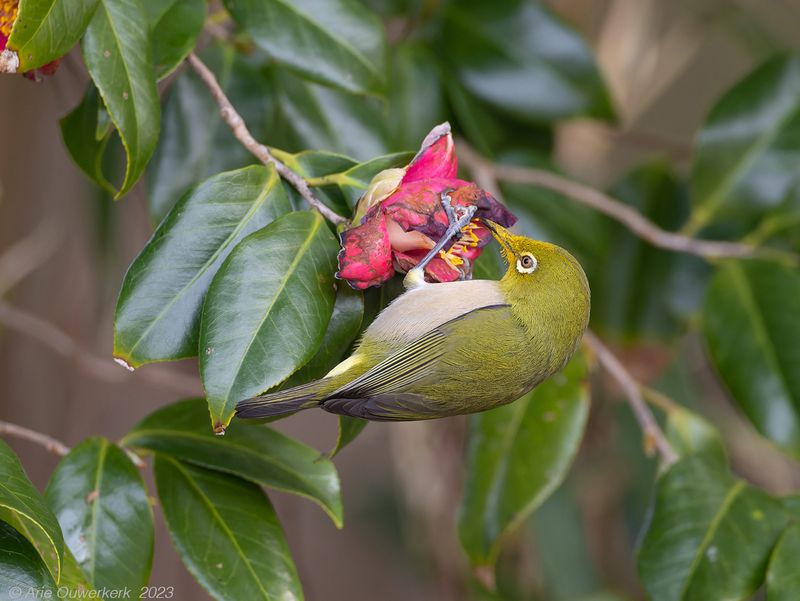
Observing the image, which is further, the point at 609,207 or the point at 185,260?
the point at 609,207

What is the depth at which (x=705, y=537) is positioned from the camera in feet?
4.95

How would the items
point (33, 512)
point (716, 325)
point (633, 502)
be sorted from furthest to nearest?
point (633, 502) < point (716, 325) < point (33, 512)

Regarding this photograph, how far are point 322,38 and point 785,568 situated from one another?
107 cm

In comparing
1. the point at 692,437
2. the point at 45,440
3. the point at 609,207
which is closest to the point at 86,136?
the point at 45,440

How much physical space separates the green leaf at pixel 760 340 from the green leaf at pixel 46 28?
4.71 ft

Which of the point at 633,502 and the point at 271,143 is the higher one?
the point at 271,143

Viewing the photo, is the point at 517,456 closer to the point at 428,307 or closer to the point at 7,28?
the point at 428,307

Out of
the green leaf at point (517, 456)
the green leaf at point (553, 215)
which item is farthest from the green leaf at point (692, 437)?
the green leaf at point (553, 215)

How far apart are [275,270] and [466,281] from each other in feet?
1.24

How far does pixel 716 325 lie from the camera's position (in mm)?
2014

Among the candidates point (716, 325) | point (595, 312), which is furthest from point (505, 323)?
point (595, 312)

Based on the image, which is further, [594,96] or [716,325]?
[594,96]

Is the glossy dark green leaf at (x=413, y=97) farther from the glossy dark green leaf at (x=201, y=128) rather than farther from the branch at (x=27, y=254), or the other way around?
the branch at (x=27, y=254)

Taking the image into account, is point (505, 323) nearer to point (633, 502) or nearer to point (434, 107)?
point (434, 107)
